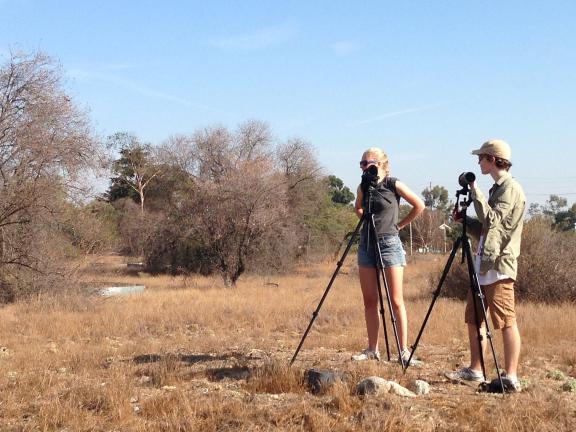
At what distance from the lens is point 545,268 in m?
12.5

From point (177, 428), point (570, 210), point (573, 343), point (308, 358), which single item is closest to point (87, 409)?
point (177, 428)

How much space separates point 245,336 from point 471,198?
4096 mm

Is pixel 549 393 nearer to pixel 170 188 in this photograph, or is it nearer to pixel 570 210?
pixel 170 188

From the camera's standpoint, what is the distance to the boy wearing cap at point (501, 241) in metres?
4.11

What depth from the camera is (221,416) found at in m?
3.49

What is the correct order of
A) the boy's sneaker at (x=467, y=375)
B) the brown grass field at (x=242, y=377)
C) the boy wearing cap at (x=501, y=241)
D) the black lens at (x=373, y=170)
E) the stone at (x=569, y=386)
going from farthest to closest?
the black lens at (x=373, y=170), the boy's sneaker at (x=467, y=375), the stone at (x=569, y=386), the boy wearing cap at (x=501, y=241), the brown grass field at (x=242, y=377)

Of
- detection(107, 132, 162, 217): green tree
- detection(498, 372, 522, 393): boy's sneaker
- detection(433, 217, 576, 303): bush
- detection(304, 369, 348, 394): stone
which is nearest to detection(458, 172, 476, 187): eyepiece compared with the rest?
detection(498, 372, 522, 393): boy's sneaker

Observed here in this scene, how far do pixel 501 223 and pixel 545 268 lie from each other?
925 centimetres

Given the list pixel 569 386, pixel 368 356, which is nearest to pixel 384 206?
pixel 368 356

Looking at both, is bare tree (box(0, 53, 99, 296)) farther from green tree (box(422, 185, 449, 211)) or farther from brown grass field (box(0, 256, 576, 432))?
green tree (box(422, 185, 449, 211))

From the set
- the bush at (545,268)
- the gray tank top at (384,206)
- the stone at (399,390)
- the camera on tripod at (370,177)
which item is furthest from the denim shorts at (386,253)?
the bush at (545,268)

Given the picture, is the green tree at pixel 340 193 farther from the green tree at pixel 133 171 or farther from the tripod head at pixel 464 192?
the tripod head at pixel 464 192

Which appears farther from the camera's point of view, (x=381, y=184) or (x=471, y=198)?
(x=381, y=184)

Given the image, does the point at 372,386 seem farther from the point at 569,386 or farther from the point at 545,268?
the point at 545,268
